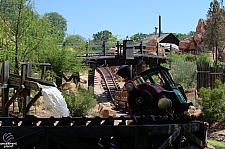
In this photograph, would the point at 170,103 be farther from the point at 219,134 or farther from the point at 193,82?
the point at 193,82

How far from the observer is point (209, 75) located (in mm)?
16250

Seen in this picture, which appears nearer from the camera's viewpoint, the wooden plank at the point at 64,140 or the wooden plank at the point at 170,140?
the wooden plank at the point at 64,140

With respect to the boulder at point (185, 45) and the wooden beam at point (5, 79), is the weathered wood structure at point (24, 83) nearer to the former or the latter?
the wooden beam at point (5, 79)

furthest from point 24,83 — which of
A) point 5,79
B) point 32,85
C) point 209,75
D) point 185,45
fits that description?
point 185,45

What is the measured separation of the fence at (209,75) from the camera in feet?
53.0

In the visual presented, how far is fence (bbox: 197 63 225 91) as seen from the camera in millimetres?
16156

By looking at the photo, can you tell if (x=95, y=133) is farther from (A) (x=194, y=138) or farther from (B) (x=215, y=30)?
(B) (x=215, y=30)

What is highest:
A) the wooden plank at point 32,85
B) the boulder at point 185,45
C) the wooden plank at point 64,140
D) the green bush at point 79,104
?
the boulder at point 185,45

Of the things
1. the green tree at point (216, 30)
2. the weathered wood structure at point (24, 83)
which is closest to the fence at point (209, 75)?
the weathered wood structure at point (24, 83)

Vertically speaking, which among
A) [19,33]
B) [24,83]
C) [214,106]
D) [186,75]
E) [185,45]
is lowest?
[214,106]

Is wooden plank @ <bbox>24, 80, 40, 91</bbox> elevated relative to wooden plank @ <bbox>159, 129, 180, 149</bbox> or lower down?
elevated

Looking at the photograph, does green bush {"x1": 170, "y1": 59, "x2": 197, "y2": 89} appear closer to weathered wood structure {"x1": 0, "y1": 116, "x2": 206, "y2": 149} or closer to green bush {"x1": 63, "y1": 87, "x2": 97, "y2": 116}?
green bush {"x1": 63, "y1": 87, "x2": 97, "y2": 116}

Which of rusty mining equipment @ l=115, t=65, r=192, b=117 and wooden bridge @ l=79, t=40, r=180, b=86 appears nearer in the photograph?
rusty mining equipment @ l=115, t=65, r=192, b=117

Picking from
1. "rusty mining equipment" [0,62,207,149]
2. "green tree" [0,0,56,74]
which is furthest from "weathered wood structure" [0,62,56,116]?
"rusty mining equipment" [0,62,207,149]
